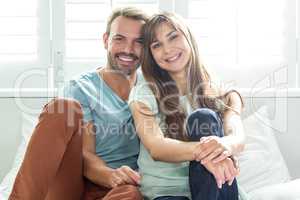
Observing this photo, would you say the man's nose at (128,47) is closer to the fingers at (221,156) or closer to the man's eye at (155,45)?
the man's eye at (155,45)

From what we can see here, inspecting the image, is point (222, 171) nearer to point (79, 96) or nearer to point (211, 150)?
point (211, 150)

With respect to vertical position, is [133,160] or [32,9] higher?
[32,9]

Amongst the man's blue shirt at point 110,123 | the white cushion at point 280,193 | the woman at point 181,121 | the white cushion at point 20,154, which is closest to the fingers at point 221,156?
the woman at point 181,121

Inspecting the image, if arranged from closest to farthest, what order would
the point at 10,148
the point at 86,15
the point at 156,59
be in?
the point at 156,59, the point at 10,148, the point at 86,15

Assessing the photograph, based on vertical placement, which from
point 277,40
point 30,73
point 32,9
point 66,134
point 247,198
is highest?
point 32,9

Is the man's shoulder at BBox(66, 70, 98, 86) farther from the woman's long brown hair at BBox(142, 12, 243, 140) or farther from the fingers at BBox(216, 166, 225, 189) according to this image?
the fingers at BBox(216, 166, 225, 189)

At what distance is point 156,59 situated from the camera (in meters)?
1.59

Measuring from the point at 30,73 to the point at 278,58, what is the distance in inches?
42.7

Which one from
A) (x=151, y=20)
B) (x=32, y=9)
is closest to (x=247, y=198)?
(x=151, y=20)

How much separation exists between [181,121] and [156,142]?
0.13 m

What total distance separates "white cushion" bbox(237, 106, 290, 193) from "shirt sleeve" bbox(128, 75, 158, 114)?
46 cm

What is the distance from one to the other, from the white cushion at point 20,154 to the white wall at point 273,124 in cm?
6

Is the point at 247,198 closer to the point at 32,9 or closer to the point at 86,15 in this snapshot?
the point at 86,15

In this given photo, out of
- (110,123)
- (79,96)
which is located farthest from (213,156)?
(79,96)
